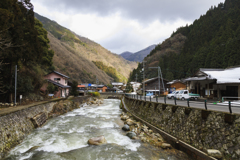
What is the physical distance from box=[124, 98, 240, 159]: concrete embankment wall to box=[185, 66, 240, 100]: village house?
40.1 feet

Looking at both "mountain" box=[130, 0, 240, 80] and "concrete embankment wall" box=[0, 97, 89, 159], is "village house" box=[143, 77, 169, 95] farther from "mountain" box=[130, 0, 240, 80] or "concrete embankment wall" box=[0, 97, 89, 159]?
"concrete embankment wall" box=[0, 97, 89, 159]

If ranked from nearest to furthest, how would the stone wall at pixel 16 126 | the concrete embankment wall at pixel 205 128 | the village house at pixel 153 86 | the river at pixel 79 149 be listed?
the concrete embankment wall at pixel 205 128, the river at pixel 79 149, the stone wall at pixel 16 126, the village house at pixel 153 86

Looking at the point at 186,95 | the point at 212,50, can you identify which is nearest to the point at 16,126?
the point at 186,95

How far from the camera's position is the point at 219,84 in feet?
66.1

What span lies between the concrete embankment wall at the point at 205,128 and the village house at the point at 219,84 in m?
12.2

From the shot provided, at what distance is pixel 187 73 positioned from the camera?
193ft

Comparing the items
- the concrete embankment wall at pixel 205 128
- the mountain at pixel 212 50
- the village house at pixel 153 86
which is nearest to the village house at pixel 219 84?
the concrete embankment wall at pixel 205 128

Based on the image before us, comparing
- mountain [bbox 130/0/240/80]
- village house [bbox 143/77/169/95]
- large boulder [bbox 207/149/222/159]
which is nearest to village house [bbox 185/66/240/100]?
large boulder [bbox 207/149/222/159]

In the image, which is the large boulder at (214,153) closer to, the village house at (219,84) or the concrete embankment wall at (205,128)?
the concrete embankment wall at (205,128)

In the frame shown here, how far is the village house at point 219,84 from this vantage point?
18.1 metres

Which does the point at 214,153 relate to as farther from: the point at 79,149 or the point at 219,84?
the point at 219,84

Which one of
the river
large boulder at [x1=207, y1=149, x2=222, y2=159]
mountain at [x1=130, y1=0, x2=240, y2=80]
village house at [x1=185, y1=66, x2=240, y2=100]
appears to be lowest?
the river

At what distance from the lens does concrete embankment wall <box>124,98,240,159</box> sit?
19.3ft

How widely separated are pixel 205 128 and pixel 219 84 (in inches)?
649
